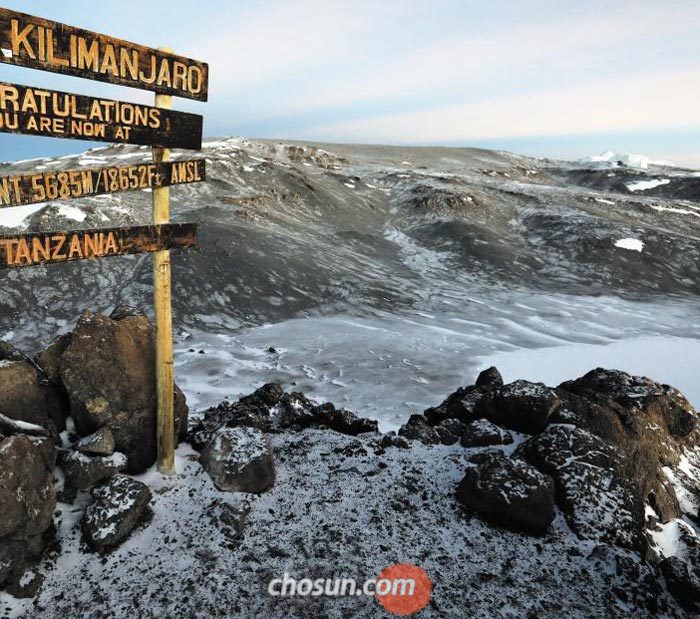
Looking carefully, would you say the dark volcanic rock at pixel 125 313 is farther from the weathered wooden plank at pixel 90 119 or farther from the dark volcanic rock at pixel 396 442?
the dark volcanic rock at pixel 396 442

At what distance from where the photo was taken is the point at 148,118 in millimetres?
5031

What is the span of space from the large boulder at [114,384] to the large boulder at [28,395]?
205 mm

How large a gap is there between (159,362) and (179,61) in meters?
3.41

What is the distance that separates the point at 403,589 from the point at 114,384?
4031 mm

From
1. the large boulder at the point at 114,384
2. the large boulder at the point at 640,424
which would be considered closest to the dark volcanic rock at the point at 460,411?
the large boulder at the point at 640,424

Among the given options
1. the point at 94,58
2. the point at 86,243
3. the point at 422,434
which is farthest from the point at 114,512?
the point at 94,58

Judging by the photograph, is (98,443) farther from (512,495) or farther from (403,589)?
(512,495)

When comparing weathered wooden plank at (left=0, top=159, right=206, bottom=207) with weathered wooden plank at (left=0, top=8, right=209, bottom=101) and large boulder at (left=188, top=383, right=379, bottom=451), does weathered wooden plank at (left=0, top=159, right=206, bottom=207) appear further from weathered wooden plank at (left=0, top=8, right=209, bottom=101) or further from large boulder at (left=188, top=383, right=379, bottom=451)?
large boulder at (left=188, top=383, right=379, bottom=451)

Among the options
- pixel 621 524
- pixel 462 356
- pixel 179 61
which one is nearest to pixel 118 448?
pixel 179 61

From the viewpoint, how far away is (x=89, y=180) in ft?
15.5

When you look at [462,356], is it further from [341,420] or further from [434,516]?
[434,516]

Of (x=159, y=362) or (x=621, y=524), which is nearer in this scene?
(x=621, y=524)

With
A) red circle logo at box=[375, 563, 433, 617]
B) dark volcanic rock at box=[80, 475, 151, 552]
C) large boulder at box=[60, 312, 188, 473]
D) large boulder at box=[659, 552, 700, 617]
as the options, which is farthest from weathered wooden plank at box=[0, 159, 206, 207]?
large boulder at box=[659, 552, 700, 617]

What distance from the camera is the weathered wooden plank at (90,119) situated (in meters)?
4.12
